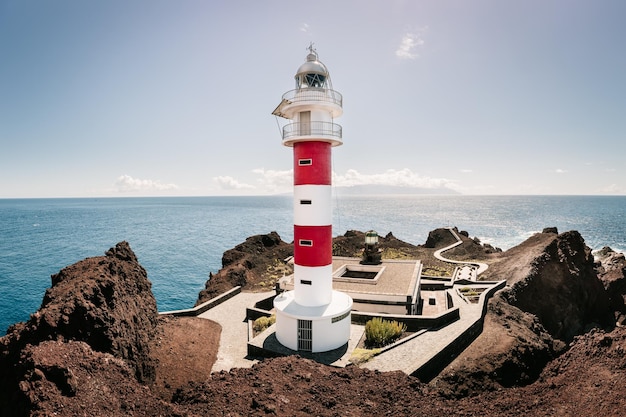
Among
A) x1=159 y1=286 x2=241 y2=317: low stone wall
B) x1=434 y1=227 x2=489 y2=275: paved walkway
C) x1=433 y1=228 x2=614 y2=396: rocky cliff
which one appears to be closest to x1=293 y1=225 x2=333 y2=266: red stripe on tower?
x1=433 y1=228 x2=614 y2=396: rocky cliff

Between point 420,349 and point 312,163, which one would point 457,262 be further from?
point 312,163

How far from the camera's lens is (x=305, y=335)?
16.9 m

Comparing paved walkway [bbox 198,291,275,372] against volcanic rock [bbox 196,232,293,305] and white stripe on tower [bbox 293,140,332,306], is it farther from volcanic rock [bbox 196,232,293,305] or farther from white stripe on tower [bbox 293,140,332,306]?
white stripe on tower [bbox 293,140,332,306]

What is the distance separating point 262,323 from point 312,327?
15.1 ft

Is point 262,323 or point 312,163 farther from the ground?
point 312,163

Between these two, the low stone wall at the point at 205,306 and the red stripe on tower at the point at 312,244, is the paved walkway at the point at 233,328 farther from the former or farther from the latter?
the red stripe on tower at the point at 312,244

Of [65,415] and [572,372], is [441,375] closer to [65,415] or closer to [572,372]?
[572,372]

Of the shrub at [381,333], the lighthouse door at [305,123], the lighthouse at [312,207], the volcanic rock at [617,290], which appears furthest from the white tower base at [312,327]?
the volcanic rock at [617,290]

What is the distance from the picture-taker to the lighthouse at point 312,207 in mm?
16484

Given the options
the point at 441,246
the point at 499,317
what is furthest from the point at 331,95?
the point at 441,246

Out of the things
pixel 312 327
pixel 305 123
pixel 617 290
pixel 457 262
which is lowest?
pixel 617 290

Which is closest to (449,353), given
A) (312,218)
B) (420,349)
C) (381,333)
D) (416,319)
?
(420,349)

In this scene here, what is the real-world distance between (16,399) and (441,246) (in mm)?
48219

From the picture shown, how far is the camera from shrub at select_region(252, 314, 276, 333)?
20.0m
